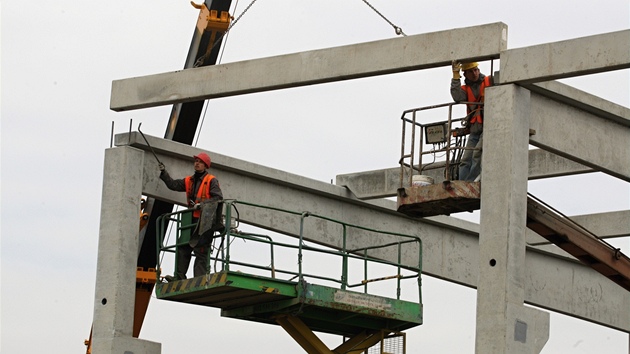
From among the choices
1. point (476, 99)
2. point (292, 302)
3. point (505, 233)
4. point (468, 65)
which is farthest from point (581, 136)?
point (292, 302)

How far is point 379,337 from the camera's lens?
2231cm

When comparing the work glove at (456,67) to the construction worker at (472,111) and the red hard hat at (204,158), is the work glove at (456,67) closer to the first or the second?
the construction worker at (472,111)

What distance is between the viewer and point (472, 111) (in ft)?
67.4

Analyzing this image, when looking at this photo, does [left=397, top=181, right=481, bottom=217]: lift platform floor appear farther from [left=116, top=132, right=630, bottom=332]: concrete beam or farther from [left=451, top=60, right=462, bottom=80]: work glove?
[left=116, top=132, right=630, bottom=332]: concrete beam

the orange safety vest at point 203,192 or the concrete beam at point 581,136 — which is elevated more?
the concrete beam at point 581,136

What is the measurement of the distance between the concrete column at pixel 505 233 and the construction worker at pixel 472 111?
3.99 ft

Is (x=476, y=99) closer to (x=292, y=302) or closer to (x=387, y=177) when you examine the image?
(x=292, y=302)

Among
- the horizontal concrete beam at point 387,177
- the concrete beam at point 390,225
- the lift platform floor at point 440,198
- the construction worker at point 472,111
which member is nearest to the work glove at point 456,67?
the construction worker at point 472,111

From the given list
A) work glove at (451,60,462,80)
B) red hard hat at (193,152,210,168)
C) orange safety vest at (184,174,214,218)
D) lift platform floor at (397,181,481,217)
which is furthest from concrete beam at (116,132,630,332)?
work glove at (451,60,462,80)

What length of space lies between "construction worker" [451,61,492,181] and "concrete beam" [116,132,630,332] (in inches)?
181

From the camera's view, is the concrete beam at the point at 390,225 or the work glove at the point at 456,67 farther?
the concrete beam at the point at 390,225

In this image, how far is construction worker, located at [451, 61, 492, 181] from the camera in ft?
66.2

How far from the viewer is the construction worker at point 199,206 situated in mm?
20359

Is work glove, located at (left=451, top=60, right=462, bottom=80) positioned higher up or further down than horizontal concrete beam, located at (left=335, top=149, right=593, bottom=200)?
further down
